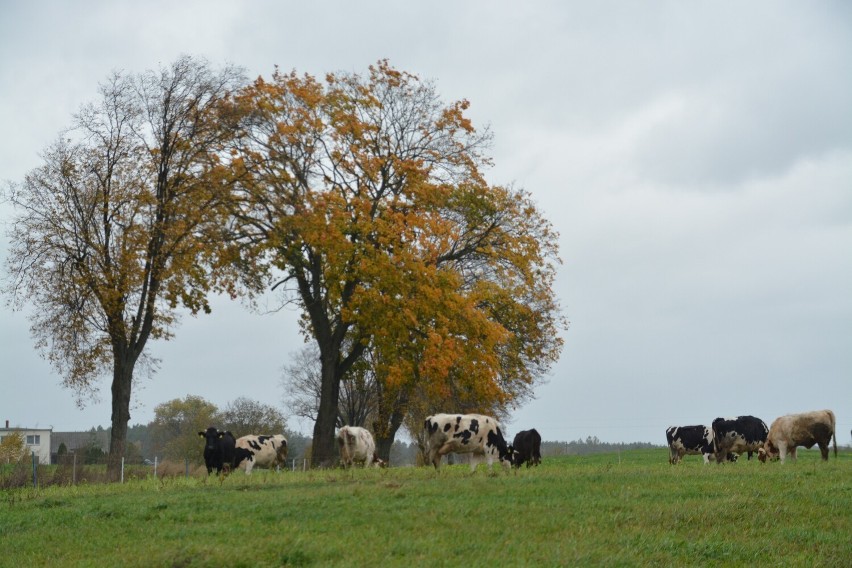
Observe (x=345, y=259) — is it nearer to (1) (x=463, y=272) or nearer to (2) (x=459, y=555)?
(1) (x=463, y=272)

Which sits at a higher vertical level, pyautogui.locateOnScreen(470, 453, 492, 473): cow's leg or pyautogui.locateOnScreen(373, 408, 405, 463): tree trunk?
pyautogui.locateOnScreen(373, 408, 405, 463): tree trunk

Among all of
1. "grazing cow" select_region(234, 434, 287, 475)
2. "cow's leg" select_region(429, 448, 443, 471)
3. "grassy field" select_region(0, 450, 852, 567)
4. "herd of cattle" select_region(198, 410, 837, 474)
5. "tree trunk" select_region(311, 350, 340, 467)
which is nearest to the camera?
"grassy field" select_region(0, 450, 852, 567)

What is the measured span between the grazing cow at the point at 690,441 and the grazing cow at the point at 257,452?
14925mm

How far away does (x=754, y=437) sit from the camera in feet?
111

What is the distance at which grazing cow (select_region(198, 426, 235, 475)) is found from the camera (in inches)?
1275

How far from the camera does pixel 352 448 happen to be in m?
34.6

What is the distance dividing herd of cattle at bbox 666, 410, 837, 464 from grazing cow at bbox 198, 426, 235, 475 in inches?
621

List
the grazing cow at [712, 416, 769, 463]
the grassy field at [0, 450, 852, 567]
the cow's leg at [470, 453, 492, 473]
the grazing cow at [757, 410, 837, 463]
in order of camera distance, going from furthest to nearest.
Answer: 1. the grazing cow at [712, 416, 769, 463]
2. the grazing cow at [757, 410, 837, 463]
3. the cow's leg at [470, 453, 492, 473]
4. the grassy field at [0, 450, 852, 567]

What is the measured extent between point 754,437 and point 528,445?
29.8 feet

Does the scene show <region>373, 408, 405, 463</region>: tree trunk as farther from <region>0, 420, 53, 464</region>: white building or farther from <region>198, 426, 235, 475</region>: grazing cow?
<region>0, 420, 53, 464</region>: white building

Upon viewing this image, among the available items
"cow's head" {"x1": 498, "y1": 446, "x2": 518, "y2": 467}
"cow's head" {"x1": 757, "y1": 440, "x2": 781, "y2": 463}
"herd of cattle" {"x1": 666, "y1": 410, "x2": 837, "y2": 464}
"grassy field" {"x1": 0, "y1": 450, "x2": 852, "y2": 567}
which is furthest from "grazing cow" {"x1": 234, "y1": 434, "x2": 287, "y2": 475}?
"cow's head" {"x1": 757, "y1": 440, "x2": 781, "y2": 463}

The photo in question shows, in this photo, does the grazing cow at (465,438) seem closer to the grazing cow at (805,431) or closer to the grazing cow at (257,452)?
the grazing cow at (805,431)

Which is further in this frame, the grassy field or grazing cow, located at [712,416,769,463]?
grazing cow, located at [712,416,769,463]

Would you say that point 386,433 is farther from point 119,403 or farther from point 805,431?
point 805,431
